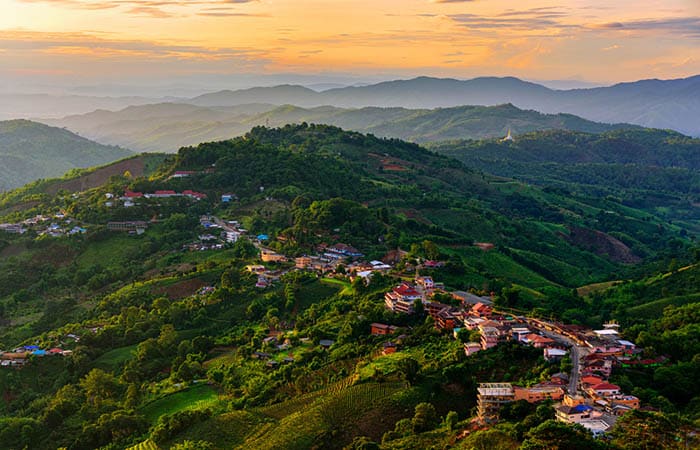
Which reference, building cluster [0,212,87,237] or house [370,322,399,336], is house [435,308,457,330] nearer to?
house [370,322,399,336]

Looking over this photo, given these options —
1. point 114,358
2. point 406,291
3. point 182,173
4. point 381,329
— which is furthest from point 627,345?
point 182,173

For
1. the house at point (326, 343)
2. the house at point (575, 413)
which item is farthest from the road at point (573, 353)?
the house at point (326, 343)

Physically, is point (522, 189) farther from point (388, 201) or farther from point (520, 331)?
point (520, 331)

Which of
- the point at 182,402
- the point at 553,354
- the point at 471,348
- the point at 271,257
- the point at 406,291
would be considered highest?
the point at 553,354

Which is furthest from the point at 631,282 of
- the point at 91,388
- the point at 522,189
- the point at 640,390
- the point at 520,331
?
the point at 522,189

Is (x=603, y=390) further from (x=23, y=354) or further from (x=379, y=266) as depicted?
(x=23, y=354)

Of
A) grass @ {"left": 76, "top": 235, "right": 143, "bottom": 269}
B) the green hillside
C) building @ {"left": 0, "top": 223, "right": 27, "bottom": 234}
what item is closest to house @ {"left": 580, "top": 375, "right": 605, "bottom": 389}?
the green hillside

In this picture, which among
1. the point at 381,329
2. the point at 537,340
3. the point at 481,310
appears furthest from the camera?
the point at 381,329
